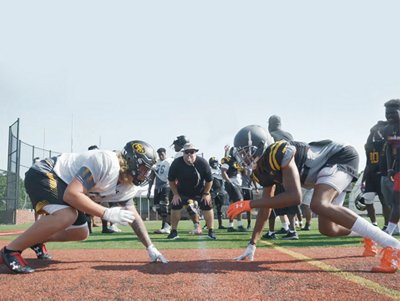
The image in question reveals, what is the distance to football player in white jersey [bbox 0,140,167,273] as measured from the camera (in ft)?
14.7

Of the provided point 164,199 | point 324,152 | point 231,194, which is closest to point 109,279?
point 324,152

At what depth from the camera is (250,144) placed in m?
5.11

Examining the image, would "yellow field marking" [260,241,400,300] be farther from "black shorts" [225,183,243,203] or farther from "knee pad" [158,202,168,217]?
"black shorts" [225,183,243,203]

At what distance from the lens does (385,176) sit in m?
8.30

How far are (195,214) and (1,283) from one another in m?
6.26

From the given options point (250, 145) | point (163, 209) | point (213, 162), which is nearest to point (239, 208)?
point (250, 145)

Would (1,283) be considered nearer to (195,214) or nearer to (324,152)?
(324,152)

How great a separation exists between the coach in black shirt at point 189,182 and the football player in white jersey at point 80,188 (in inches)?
164

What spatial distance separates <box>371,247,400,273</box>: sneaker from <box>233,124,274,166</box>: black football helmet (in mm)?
1671

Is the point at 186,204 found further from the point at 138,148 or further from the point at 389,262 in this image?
the point at 389,262

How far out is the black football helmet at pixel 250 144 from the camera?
507 cm

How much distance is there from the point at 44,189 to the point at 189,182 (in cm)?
488

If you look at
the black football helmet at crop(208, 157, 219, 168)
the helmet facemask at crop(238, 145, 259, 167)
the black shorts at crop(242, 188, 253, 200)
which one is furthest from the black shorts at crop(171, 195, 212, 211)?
the black football helmet at crop(208, 157, 219, 168)

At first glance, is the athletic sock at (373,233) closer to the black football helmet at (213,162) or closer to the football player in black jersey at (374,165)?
the football player in black jersey at (374,165)
